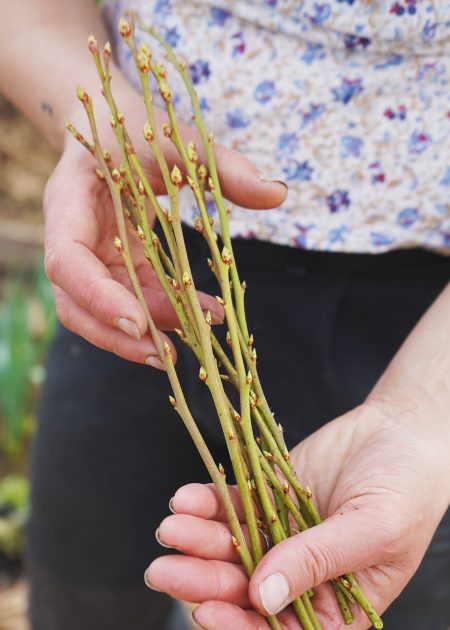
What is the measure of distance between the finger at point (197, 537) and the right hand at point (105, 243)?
0.18 metres

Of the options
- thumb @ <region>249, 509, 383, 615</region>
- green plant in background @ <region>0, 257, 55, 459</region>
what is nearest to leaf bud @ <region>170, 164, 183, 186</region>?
thumb @ <region>249, 509, 383, 615</region>

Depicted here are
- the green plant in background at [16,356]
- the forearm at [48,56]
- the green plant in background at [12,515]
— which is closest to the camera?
the forearm at [48,56]

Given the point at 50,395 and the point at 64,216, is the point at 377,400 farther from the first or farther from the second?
the point at 50,395

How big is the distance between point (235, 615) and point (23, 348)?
148 centimetres

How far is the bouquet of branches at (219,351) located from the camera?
2.72 ft

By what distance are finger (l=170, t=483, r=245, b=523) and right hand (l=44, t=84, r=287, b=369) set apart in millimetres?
142

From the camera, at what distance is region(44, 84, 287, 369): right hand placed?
846 millimetres

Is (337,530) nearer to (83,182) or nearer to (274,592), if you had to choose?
(274,592)

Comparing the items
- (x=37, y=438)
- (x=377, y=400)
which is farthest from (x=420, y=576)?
(x=37, y=438)

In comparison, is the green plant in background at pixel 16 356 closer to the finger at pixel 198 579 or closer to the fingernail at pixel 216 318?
the fingernail at pixel 216 318

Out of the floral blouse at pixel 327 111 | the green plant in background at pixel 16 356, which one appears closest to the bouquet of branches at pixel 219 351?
the floral blouse at pixel 327 111

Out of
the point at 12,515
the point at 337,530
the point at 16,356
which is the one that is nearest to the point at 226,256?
the point at 337,530

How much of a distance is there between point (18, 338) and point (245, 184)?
54.5 inches

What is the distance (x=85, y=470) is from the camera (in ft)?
4.37
